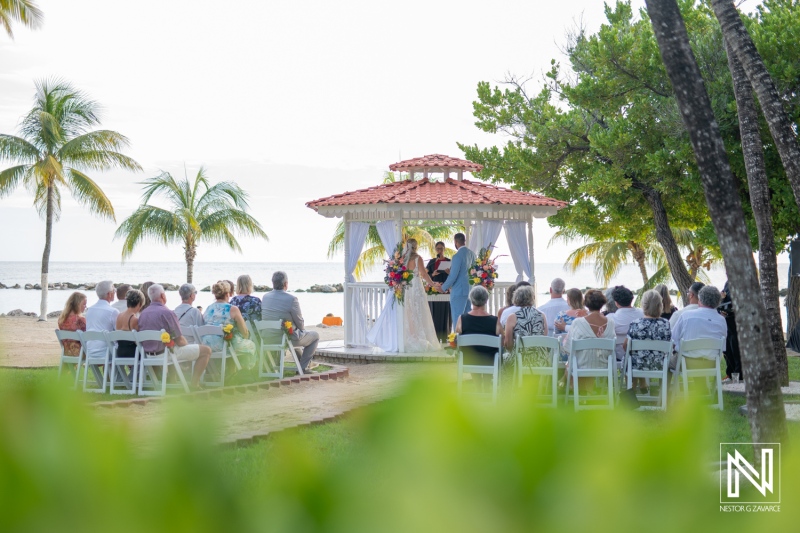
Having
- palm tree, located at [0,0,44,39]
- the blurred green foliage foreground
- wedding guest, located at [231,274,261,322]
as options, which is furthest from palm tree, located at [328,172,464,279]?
the blurred green foliage foreground

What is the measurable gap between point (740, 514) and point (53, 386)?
54 cm

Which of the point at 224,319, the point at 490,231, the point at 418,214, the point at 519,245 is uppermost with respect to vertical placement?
the point at 418,214

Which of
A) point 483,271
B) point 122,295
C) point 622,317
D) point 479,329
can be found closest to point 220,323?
point 122,295

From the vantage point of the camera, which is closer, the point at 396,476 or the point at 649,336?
the point at 396,476

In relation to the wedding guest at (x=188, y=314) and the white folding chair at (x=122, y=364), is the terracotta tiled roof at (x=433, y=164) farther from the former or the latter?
the white folding chair at (x=122, y=364)

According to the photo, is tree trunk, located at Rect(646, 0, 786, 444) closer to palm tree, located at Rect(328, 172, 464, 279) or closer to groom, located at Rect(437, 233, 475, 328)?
groom, located at Rect(437, 233, 475, 328)

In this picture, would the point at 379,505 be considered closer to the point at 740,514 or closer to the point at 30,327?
the point at 740,514

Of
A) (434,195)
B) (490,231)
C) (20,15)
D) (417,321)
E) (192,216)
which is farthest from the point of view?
(192,216)

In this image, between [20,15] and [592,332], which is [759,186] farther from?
[20,15]

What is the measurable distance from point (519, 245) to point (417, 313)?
9.41 feet

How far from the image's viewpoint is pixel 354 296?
1644 centimetres

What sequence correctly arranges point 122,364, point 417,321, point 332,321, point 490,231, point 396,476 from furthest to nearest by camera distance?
point 332,321, point 490,231, point 417,321, point 122,364, point 396,476

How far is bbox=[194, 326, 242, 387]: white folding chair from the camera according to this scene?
36.3ft

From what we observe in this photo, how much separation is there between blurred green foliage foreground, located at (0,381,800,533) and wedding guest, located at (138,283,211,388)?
974 centimetres
